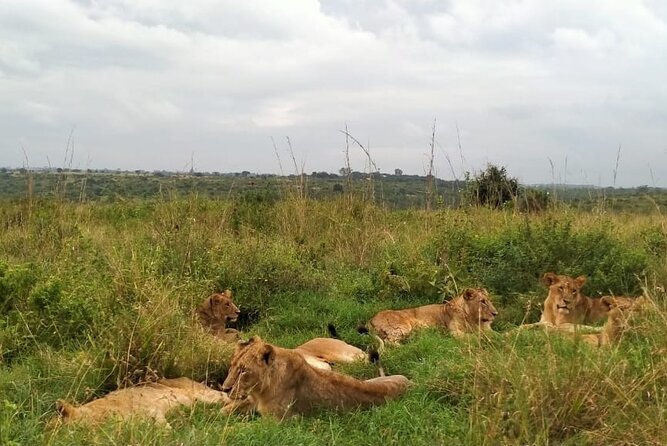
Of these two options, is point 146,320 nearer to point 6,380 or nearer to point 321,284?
point 6,380

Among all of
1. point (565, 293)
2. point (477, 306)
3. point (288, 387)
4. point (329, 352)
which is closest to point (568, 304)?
point (565, 293)

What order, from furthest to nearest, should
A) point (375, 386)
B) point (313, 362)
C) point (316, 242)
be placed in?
point (316, 242) < point (313, 362) < point (375, 386)

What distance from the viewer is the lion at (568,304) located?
7078 mm

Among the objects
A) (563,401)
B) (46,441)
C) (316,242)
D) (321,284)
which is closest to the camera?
(46,441)

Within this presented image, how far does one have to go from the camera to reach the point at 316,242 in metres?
10.5

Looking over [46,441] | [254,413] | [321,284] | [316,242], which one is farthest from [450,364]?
[316,242]

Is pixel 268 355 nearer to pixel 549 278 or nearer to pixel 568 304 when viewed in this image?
pixel 568 304

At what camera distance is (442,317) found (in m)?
7.16

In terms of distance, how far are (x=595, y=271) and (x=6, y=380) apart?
250 inches

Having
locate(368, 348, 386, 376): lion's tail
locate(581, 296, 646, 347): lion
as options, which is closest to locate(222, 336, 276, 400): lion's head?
locate(368, 348, 386, 376): lion's tail

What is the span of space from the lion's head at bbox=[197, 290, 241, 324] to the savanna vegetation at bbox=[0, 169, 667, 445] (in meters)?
0.15

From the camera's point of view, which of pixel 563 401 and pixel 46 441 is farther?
pixel 563 401

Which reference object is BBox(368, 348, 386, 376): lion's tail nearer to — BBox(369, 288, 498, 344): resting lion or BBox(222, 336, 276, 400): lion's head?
BBox(369, 288, 498, 344): resting lion

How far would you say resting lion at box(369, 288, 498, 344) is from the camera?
22.1ft
